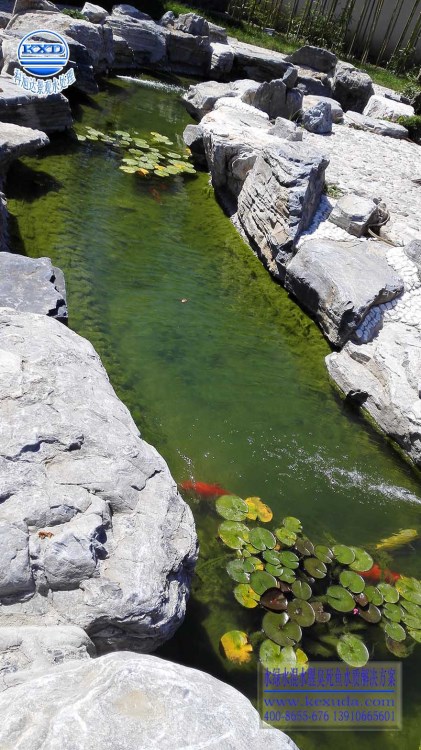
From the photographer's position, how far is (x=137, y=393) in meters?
5.52

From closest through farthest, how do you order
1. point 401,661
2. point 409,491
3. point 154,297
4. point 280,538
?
point 401,661, point 280,538, point 409,491, point 154,297

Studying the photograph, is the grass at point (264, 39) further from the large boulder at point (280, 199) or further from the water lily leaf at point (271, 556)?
the water lily leaf at point (271, 556)

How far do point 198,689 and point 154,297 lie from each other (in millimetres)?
5254

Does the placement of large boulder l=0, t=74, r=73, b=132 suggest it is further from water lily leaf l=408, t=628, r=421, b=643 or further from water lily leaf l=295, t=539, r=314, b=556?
water lily leaf l=408, t=628, r=421, b=643

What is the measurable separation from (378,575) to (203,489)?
1.57 m

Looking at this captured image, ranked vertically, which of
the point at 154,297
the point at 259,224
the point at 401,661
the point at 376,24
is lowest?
the point at 401,661

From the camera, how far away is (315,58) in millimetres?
17578

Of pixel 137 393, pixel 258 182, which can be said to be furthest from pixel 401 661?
pixel 258 182

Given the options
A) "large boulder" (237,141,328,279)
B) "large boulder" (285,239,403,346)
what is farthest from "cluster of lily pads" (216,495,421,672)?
"large boulder" (237,141,328,279)

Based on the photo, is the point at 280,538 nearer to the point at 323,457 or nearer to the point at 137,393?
the point at 323,457

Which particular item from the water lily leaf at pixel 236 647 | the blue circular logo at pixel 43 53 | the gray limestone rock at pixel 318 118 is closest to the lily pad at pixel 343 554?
the water lily leaf at pixel 236 647

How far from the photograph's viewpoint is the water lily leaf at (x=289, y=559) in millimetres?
4371

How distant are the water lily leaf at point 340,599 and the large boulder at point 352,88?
51.0ft

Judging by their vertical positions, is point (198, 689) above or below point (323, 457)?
above
